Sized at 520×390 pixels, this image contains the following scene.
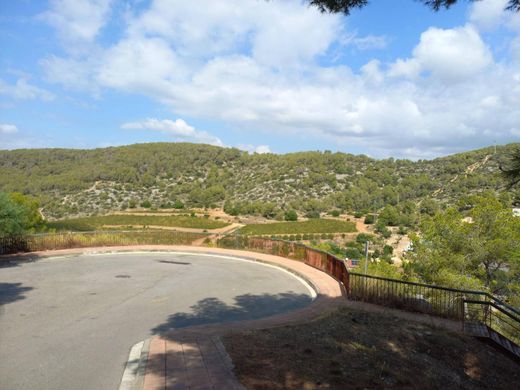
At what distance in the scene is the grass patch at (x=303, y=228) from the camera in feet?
225

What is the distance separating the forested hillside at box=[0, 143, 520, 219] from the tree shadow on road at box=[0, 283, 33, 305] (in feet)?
222

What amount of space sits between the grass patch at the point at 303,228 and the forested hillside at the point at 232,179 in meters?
11.0

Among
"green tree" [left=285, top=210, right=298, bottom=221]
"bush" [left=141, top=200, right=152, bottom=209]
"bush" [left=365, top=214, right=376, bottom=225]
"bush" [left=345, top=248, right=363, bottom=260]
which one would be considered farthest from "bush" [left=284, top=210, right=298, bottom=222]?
"bush" [left=141, top=200, right=152, bottom=209]

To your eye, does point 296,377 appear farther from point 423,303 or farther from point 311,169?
point 311,169

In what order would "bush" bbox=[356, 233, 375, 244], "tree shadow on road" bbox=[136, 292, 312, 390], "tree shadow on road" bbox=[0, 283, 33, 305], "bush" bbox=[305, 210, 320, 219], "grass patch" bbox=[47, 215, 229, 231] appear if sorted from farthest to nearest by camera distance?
"bush" bbox=[305, 210, 320, 219] → "grass patch" bbox=[47, 215, 229, 231] → "bush" bbox=[356, 233, 375, 244] → "tree shadow on road" bbox=[0, 283, 33, 305] → "tree shadow on road" bbox=[136, 292, 312, 390]

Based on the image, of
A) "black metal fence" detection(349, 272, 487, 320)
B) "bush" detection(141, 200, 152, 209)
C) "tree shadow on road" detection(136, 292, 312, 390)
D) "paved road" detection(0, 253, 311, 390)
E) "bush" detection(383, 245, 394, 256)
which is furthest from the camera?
"bush" detection(141, 200, 152, 209)

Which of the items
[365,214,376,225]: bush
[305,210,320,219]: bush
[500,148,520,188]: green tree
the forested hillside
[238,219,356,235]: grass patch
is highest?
the forested hillside

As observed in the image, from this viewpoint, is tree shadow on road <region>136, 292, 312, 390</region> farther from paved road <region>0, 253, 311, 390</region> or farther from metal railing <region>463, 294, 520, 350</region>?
metal railing <region>463, 294, 520, 350</region>

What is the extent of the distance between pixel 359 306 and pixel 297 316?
6.89 feet

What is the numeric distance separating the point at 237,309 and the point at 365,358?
454 cm

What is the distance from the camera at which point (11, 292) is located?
38.3ft

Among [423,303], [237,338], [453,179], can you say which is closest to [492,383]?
[423,303]

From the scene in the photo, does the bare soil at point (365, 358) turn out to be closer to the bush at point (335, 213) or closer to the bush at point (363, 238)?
the bush at point (363, 238)

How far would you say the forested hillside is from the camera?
276 ft
